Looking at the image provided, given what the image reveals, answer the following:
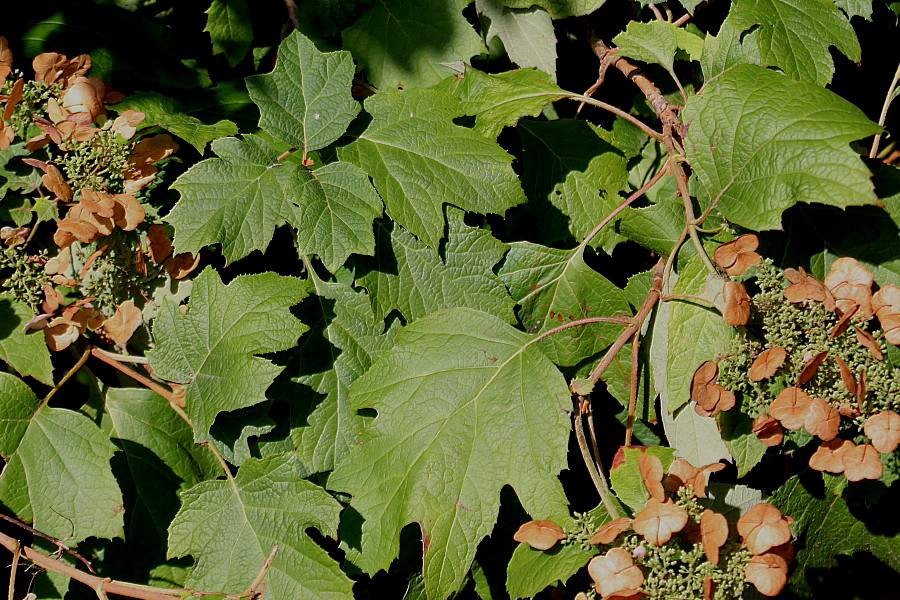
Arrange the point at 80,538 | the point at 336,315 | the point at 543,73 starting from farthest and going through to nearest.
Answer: the point at 543,73
the point at 336,315
the point at 80,538

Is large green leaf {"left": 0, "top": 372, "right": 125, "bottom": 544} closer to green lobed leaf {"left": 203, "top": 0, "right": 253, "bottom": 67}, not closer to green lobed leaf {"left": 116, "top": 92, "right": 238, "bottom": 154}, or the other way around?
green lobed leaf {"left": 116, "top": 92, "right": 238, "bottom": 154}

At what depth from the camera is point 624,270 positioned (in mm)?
1967

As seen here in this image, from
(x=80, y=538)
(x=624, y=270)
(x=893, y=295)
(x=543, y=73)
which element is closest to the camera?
(x=893, y=295)

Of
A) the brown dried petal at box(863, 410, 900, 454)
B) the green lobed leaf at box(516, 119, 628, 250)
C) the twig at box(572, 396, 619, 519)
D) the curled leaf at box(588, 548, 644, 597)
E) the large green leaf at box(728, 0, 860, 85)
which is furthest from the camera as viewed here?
the green lobed leaf at box(516, 119, 628, 250)

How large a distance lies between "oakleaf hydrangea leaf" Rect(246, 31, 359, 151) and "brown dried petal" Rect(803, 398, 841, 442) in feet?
3.38

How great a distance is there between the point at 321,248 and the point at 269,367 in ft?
0.81

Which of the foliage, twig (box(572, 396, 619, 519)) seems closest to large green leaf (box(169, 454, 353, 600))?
the foliage

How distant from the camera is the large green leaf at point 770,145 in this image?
3.96 feet

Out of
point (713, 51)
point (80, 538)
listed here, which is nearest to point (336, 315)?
point (80, 538)

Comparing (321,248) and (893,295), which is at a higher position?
(321,248)

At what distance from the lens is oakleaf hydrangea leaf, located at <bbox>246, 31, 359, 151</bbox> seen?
146 cm

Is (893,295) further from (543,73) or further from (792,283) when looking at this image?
(543,73)

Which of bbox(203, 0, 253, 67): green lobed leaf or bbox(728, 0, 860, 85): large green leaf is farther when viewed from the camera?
bbox(203, 0, 253, 67): green lobed leaf

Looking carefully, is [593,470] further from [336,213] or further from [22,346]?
[22,346]
